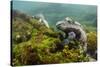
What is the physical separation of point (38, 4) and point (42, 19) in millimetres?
165

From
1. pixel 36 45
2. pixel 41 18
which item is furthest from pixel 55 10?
pixel 36 45

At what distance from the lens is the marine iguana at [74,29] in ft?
7.87

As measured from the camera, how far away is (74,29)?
8.01 ft

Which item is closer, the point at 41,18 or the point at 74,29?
the point at 41,18

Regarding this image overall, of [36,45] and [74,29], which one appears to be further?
[74,29]

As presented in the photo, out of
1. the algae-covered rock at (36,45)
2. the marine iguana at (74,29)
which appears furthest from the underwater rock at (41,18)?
the marine iguana at (74,29)

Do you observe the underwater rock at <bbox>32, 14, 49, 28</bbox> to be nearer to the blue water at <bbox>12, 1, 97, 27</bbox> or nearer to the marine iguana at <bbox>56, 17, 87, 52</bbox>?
the blue water at <bbox>12, 1, 97, 27</bbox>

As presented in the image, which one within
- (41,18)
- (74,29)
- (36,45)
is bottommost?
(36,45)

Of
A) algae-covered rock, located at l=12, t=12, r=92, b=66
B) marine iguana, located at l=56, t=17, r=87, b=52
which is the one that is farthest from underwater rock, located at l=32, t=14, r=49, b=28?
marine iguana, located at l=56, t=17, r=87, b=52

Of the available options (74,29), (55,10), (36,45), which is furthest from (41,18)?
(74,29)

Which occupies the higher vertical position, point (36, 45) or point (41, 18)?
point (41, 18)

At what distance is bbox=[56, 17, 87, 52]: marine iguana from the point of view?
2.40m

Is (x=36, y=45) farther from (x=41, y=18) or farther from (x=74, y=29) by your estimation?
(x=74, y=29)

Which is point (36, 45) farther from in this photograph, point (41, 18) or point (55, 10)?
point (55, 10)
